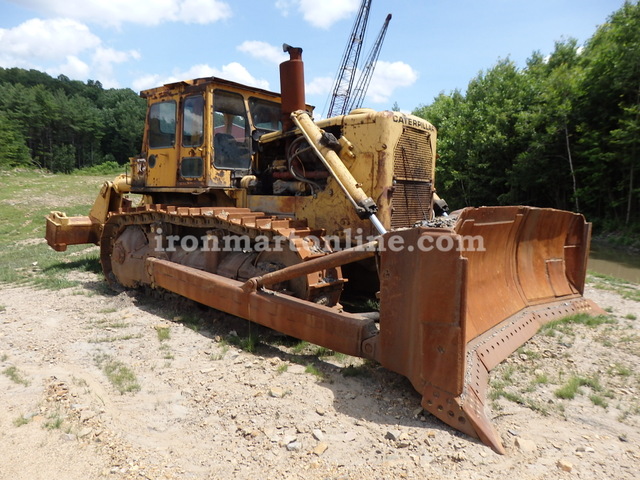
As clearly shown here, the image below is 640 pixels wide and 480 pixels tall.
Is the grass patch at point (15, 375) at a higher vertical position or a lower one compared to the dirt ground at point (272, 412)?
lower

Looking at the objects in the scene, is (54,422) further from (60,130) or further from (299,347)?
(60,130)

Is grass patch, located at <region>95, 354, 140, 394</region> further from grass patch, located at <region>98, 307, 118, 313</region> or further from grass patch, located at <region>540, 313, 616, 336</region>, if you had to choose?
grass patch, located at <region>540, 313, 616, 336</region>

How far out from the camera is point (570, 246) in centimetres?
557

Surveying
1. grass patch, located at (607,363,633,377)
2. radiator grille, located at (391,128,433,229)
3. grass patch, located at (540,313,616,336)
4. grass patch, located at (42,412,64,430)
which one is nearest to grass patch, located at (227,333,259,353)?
grass patch, located at (42,412,64,430)

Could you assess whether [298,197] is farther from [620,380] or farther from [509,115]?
[509,115]

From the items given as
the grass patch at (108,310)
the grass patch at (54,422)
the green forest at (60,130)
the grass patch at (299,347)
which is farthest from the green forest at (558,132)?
the green forest at (60,130)

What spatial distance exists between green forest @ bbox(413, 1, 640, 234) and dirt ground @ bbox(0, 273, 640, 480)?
1421cm

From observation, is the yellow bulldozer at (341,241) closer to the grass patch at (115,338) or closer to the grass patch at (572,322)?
the grass patch at (572,322)

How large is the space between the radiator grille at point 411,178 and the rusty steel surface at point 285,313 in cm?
162

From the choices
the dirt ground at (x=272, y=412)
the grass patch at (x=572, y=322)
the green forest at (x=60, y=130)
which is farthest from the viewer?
the green forest at (x=60, y=130)

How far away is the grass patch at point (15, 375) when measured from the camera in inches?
130

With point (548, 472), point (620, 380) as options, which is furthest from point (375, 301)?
point (548, 472)

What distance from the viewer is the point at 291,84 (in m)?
5.14

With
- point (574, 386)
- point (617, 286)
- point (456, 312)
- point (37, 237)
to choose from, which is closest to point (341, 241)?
point (456, 312)
